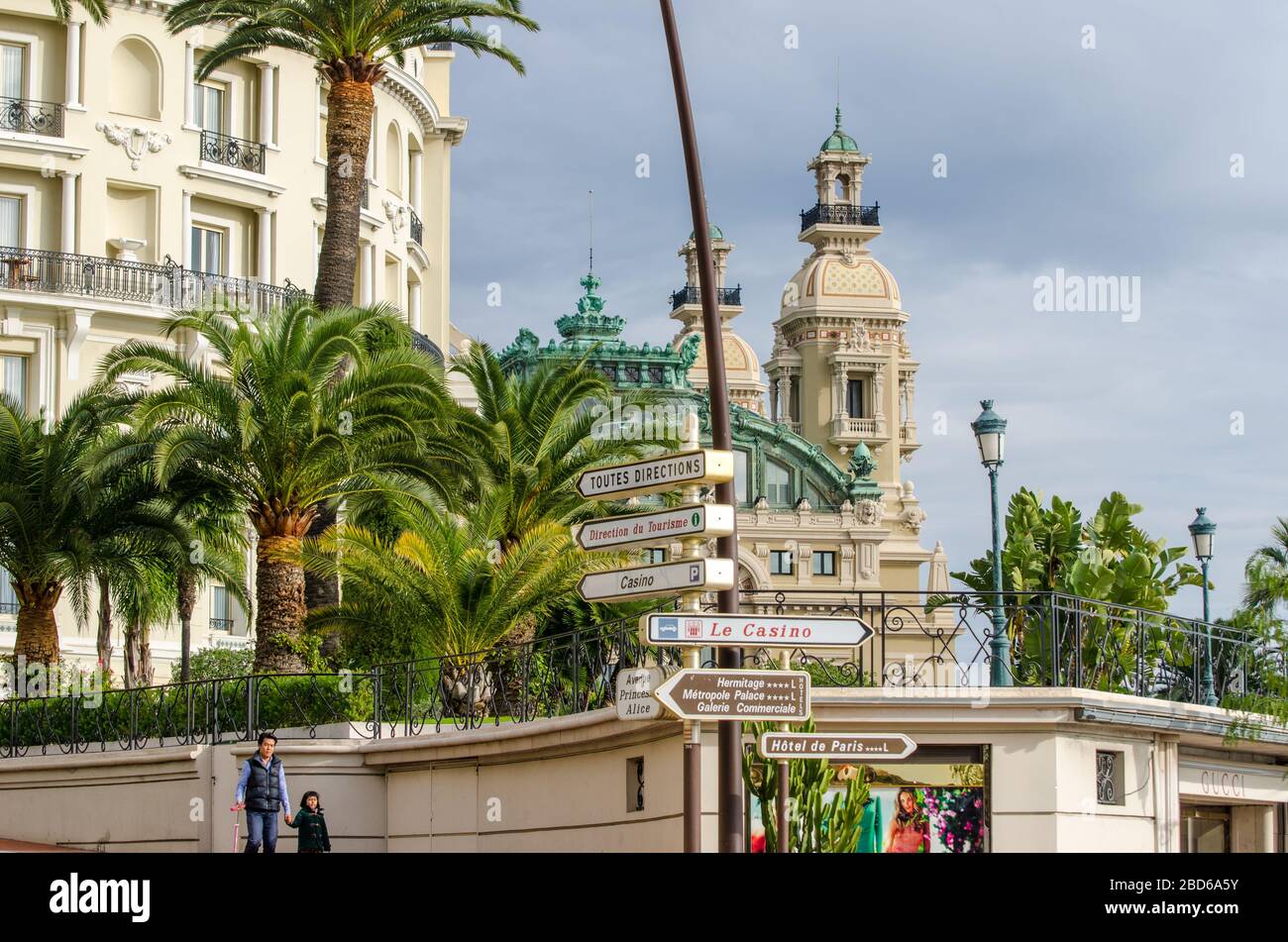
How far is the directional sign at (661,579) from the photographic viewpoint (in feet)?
44.9

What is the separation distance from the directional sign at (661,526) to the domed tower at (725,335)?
2834 inches

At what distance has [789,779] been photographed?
16.1 m

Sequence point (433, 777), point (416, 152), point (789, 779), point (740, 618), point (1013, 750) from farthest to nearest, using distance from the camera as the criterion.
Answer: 1. point (416, 152)
2. point (433, 777)
3. point (1013, 750)
4. point (789, 779)
5. point (740, 618)

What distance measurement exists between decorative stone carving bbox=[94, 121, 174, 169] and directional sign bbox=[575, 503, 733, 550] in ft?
97.0

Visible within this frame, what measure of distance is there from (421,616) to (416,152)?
2565 centimetres

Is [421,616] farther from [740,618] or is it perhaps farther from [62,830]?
[740,618]

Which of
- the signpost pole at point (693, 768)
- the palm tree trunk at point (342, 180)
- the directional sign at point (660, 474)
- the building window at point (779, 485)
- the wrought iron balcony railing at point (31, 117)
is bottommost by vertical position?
the signpost pole at point (693, 768)

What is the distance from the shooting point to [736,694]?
45.1 feet

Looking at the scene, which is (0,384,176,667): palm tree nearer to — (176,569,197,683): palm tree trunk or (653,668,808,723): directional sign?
(176,569,197,683): palm tree trunk

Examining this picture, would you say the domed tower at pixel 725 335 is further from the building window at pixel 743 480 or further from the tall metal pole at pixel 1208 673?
the tall metal pole at pixel 1208 673

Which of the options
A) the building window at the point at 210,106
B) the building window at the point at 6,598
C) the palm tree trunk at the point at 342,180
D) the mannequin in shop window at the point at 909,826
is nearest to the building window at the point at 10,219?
the building window at the point at 210,106

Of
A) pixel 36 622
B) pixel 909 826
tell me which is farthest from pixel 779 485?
pixel 909 826

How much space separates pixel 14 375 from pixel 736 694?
1158 inches
